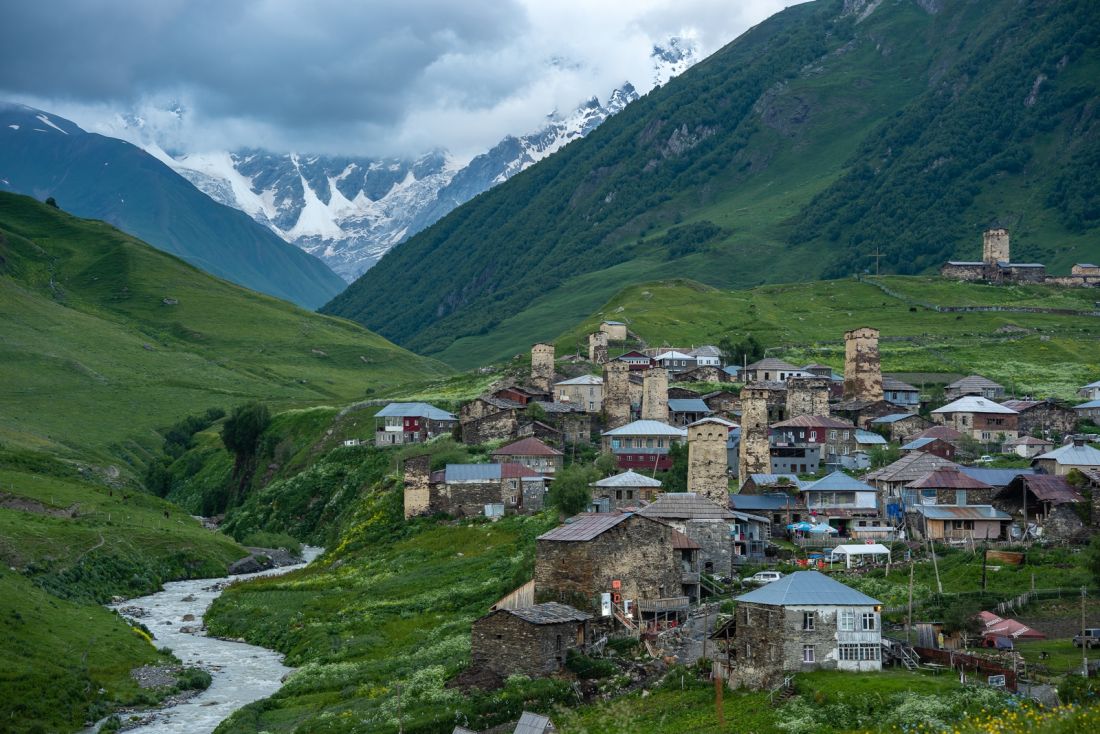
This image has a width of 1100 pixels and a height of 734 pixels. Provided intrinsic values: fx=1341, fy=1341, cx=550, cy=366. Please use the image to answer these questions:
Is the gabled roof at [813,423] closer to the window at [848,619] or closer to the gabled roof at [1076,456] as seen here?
the gabled roof at [1076,456]

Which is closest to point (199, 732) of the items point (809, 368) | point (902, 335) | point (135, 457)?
point (809, 368)

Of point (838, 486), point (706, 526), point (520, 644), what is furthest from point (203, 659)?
point (838, 486)

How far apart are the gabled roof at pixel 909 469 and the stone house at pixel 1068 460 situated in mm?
5025

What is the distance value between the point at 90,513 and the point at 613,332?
73596 mm

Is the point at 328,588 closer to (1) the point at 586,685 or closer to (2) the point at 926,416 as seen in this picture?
(1) the point at 586,685

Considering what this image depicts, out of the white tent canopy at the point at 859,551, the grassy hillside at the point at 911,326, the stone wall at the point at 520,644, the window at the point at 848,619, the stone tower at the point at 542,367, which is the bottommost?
the stone wall at the point at 520,644

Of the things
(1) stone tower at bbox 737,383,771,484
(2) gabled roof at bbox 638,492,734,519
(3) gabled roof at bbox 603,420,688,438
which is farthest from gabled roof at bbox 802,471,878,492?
(3) gabled roof at bbox 603,420,688,438

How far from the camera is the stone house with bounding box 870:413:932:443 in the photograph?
99625 millimetres

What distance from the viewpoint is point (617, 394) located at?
10444cm

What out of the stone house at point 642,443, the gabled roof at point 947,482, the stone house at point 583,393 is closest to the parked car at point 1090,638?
the gabled roof at point 947,482

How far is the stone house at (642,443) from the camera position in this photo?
92188 millimetres

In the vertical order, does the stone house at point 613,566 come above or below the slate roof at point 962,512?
below

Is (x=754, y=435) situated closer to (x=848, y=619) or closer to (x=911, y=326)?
(x=848, y=619)

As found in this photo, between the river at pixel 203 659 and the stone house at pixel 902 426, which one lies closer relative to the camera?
the river at pixel 203 659
